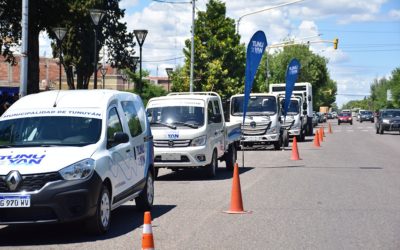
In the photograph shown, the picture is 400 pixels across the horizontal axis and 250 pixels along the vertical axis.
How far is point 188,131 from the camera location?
17.7 metres

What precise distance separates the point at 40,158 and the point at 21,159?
0.23 meters

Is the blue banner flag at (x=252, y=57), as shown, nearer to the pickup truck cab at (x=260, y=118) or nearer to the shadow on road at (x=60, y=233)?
the shadow on road at (x=60, y=233)

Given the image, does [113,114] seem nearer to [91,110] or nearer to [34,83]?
[91,110]

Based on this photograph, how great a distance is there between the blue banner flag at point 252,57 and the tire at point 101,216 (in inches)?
415

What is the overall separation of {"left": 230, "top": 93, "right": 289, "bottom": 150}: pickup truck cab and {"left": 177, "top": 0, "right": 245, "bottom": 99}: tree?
27423mm

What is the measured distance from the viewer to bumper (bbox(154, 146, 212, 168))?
1748 centimetres

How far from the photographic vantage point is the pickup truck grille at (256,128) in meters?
29.9

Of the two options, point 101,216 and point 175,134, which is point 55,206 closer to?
point 101,216

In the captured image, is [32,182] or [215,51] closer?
[32,182]

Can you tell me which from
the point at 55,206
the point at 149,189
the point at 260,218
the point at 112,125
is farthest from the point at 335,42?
the point at 55,206

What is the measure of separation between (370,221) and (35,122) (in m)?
4.94

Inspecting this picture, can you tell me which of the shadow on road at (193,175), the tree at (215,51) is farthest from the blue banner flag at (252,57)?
the tree at (215,51)

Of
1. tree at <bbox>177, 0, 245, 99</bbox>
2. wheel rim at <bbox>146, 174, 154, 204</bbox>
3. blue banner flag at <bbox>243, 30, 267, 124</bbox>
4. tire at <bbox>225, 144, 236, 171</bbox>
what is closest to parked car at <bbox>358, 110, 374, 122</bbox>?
tree at <bbox>177, 0, 245, 99</bbox>

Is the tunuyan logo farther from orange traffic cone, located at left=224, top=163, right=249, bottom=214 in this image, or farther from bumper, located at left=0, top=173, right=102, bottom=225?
orange traffic cone, located at left=224, top=163, right=249, bottom=214
